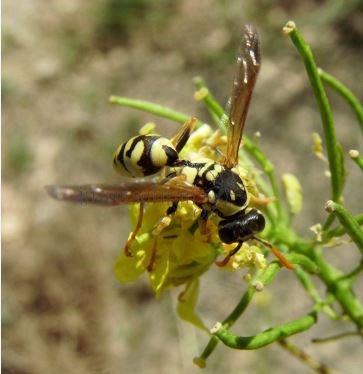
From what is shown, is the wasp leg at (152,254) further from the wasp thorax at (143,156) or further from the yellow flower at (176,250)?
the wasp thorax at (143,156)

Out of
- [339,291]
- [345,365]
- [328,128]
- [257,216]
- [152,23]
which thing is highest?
[152,23]

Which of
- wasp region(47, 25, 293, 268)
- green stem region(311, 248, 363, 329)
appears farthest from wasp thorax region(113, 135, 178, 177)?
green stem region(311, 248, 363, 329)

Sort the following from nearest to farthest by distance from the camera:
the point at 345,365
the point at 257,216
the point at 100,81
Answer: the point at 257,216, the point at 345,365, the point at 100,81

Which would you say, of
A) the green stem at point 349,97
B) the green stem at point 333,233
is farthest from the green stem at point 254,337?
the green stem at point 349,97

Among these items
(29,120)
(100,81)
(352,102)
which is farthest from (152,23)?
(352,102)

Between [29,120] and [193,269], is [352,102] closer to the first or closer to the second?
[193,269]

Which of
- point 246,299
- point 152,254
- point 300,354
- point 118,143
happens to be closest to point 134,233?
point 152,254

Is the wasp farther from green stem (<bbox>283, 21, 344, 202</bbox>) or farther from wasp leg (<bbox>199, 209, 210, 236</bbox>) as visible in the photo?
green stem (<bbox>283, 21, 344, 202</bbox>)
